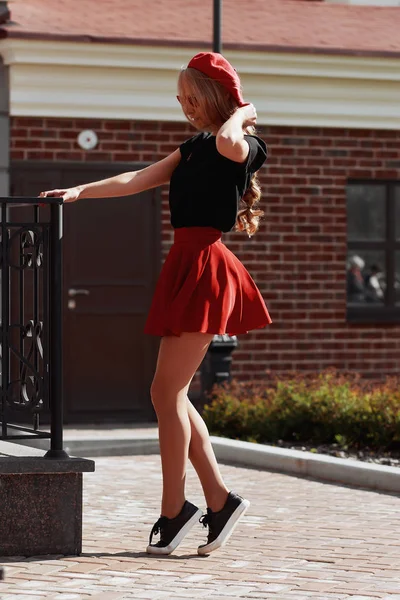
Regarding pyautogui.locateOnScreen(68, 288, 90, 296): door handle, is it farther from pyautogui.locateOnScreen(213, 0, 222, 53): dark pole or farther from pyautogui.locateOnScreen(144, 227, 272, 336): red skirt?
pyautogui.locateOnScreen(144, 227, 272, 336): red skirt

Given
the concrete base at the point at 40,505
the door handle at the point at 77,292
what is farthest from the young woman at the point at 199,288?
the door handle at the point at 77,292

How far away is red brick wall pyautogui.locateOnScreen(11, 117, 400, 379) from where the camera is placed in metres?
13.6

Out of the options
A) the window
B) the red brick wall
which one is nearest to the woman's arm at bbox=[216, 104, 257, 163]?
the red brick wall

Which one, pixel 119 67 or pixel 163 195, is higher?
pixel 119 67

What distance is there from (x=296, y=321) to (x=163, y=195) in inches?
67.5

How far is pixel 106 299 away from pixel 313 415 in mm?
3079

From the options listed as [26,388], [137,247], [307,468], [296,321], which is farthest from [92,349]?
[26,388]

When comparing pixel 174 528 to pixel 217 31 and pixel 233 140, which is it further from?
pixel 217 31

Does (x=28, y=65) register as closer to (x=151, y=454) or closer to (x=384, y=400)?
(x=151, y=454)

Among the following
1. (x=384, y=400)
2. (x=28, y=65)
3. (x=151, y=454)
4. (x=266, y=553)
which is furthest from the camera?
(x=28, y=65)

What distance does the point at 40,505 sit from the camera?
6.16 m

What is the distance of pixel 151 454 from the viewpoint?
10984 mm

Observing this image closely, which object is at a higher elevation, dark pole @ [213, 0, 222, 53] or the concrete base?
dark pole @ [213, 0, 222, 53]

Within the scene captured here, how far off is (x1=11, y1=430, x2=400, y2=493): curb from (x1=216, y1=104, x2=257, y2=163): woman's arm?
124 inches
